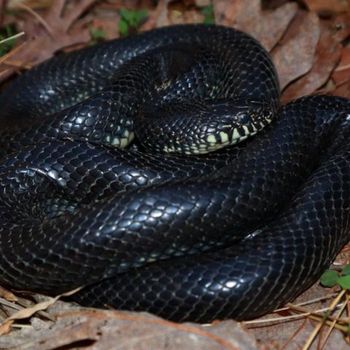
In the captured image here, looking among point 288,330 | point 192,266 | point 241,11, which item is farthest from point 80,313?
point 241,11

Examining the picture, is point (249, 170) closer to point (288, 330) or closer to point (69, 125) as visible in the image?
point (288, 330)

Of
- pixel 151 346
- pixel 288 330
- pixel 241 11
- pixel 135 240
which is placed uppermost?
pixel 241 11

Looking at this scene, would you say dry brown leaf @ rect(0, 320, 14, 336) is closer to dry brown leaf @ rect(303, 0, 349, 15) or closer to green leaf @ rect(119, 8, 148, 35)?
green leaf @ rect(119, 8, 148, 35)

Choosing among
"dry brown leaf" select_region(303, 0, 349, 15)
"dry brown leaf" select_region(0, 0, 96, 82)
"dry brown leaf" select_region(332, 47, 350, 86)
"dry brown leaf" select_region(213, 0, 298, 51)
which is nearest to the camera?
"dry brown leaf" select_region(332, 47, 350, 86)

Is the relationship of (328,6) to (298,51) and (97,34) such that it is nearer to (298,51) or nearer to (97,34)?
(298,51)

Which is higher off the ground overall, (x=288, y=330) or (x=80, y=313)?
(x=80, y=313)

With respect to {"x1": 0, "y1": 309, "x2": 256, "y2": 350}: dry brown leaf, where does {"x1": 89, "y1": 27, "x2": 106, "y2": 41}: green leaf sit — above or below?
above

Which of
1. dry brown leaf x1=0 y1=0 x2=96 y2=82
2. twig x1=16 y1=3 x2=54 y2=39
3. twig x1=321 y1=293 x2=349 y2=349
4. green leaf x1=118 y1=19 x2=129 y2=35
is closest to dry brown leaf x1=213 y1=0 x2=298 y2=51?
green leaf x1=118 y1=19 x2=129 y2=35

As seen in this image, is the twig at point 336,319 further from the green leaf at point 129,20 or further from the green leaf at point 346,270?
the green leaf at point 129,20
